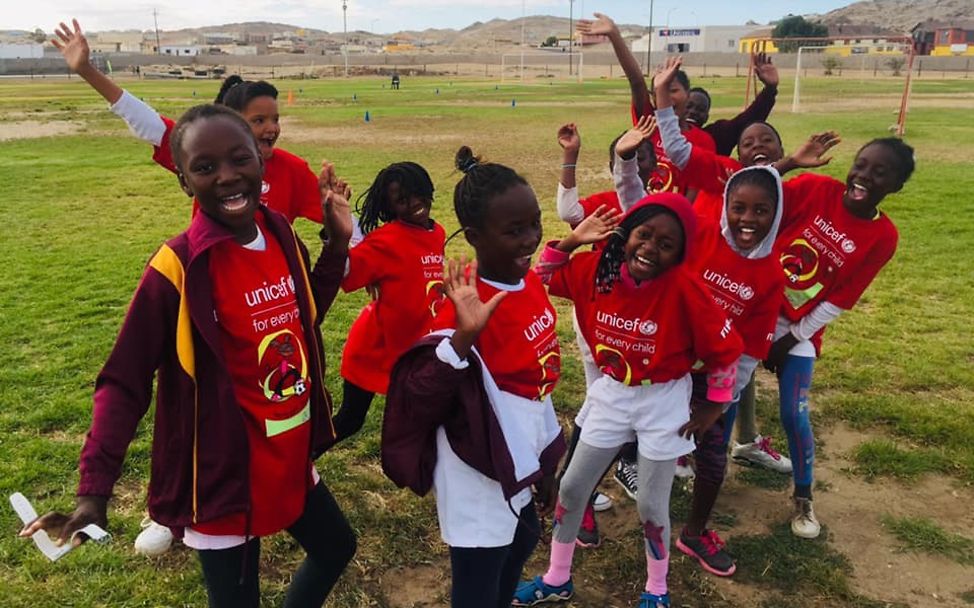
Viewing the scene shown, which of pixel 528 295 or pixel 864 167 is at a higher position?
pixel 864 167

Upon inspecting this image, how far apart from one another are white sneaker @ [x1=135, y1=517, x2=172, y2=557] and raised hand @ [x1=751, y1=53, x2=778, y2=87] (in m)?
4.87

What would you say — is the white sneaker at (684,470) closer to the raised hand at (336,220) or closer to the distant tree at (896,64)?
the raised hand at (336,220)

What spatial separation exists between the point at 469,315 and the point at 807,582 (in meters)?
2.44

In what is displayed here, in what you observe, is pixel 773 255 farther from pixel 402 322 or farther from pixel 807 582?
pixel 402 322

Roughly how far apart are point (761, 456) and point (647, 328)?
211 cm

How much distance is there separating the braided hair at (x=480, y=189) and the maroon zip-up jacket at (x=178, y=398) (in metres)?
0.82

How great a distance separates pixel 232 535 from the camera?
2311 mm

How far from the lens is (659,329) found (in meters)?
2.97

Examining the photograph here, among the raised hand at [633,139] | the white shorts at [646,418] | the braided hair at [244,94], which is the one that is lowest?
the white shorts at [646,418]

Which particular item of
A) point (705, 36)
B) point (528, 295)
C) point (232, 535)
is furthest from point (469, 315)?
point (705, 36)

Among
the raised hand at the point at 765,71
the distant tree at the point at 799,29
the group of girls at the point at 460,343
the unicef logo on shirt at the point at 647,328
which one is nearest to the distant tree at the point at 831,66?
the distant tree at the point at 799,29

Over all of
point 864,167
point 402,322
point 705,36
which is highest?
point 705,36

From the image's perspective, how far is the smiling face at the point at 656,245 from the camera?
288 cm

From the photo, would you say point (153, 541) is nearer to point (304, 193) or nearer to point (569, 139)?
point (304, 193)
